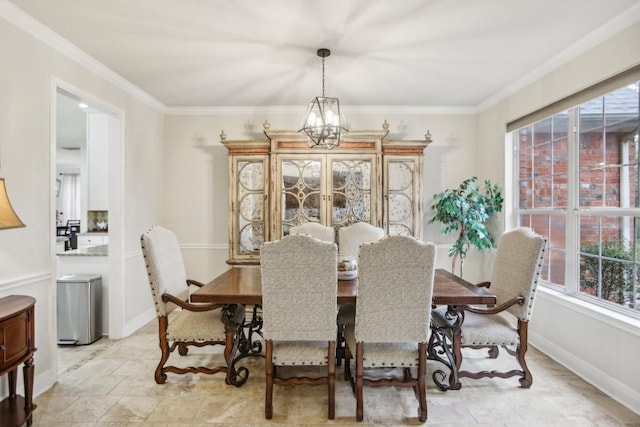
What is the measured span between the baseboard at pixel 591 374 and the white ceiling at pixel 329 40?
2.37 meters

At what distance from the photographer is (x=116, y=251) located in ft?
11.1

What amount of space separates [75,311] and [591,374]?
429 centimetres

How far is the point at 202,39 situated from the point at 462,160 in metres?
3.27

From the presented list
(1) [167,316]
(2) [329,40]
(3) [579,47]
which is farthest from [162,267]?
(3) [579,47]

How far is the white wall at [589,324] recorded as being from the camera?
2188 millimetres

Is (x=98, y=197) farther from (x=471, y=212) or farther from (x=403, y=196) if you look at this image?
(x=471, y=212)

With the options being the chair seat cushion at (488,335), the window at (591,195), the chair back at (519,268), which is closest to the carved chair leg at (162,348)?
the chair seat cushion at (488,335)

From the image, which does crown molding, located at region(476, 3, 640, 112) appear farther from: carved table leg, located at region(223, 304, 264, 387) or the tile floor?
carved table leg, located at region(223, 304, 264, 387)

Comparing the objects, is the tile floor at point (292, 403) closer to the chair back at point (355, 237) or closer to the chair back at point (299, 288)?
A: the chair back at point (299, 288)

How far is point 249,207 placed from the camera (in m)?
3.99

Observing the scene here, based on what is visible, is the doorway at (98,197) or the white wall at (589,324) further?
the doorway at (98,197)

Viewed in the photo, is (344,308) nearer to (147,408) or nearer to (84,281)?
(147,408)

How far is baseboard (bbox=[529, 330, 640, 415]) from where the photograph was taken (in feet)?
7.07

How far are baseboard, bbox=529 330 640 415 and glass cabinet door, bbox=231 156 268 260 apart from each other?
2.93 metres
